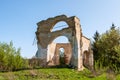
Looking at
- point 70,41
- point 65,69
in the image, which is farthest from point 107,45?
point 65,69

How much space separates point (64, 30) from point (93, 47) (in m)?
10.3

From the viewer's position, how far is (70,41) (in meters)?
25.0

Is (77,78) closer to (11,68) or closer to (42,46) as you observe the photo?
(11,68)

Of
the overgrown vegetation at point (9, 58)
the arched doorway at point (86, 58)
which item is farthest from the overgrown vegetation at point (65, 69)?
the arched doorway at point (86, 58)

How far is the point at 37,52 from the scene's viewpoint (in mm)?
27906

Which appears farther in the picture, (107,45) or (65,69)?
(107,45)

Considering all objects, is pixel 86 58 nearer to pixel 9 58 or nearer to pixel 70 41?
pixel 70 41

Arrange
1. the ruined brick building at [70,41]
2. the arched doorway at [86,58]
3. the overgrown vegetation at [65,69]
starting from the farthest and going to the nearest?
the arched doorway at [86,58] < the ruined brick building at [70,41] < the overgrown vegetation at [65,69]

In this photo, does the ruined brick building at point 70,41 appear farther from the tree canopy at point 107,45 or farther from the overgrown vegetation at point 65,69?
the tree canopy at point 107,45

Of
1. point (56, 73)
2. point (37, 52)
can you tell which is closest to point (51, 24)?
point (37, 52)

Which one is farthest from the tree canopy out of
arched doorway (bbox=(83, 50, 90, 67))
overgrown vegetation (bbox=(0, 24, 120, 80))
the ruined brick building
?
the ruined brick building

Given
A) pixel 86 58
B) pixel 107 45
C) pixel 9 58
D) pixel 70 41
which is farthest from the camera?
pixel 107 45

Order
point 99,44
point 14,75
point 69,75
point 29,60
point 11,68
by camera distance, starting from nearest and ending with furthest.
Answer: point 14,75 < point 69,75 < point 11,68 < point 29,60 < point 99,44

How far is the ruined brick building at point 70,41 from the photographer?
24.4m
